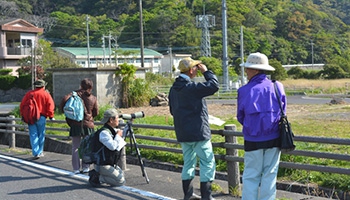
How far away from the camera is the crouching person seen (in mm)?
7898

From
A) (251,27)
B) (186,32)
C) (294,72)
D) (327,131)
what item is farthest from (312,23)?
(327,131)

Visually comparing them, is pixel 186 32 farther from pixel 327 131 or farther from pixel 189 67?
pixel 189 67

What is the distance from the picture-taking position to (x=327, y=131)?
569 inches

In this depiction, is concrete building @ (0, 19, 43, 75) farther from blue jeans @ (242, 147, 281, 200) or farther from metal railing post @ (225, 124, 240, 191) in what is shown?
blue jeans @ (242, 147, 281, 200)

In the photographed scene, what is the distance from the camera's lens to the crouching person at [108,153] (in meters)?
7.90

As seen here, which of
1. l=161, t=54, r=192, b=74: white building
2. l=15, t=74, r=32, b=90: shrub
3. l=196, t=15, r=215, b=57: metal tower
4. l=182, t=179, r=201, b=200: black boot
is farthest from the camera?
l=196, t=15, r=215, b=57: metal tower

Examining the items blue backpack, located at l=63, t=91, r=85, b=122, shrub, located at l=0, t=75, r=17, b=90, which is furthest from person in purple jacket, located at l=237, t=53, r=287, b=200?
shrub, located at l=0, t=75, r=17, b=90

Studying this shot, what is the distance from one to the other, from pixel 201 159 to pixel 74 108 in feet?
11.2

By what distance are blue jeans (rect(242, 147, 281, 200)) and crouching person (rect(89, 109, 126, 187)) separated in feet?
9.66

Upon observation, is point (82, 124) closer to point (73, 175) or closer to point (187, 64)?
point (73, 175)

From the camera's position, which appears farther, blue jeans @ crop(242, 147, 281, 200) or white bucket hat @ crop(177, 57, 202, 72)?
white bucket hat @ crop(177, 57, 202, 72)

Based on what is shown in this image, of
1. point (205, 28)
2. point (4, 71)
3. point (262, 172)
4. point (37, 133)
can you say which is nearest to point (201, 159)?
point (262, 172)

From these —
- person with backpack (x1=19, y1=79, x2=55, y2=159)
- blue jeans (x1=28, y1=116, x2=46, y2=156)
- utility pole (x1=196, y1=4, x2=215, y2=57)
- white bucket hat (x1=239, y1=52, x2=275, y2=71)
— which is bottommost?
blue jeans (x1=28, y1=116, x2=46, y2=156)

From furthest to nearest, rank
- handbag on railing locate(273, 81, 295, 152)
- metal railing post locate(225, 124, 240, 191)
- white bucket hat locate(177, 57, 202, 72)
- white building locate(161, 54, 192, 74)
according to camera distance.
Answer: white building locate(161, 54, 192, 74), metal railing post locate(225, 124, 240, 191), white bucket hat locate(177, 57, 202, 72), handbag on railing locate(273, 81, 295, 152)
